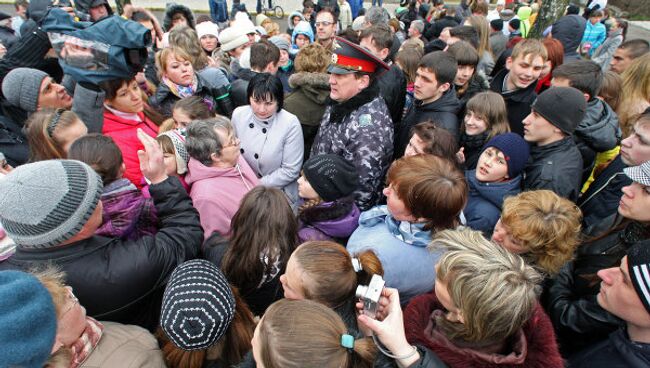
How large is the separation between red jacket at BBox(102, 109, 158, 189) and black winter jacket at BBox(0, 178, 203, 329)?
72 cm

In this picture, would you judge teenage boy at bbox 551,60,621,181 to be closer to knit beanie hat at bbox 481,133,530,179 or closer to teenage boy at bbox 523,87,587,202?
teenage boy at bbox 523,87,587,202

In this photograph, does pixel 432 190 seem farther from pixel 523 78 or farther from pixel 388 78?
pixel 523 78

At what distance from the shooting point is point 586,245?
2.18 m

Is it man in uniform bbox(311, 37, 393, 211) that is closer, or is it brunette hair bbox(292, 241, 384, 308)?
brunette hair bbox(292, 241, 384, 308)

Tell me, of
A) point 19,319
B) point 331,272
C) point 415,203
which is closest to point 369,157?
point 415,203

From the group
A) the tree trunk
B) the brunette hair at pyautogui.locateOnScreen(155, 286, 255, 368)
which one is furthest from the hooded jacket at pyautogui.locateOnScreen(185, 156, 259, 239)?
the tree trunk

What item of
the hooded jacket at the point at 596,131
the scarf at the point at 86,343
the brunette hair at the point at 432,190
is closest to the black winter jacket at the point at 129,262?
the scarf at the point at 86,343

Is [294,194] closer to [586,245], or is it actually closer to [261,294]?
[261,294]

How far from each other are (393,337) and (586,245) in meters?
1.68

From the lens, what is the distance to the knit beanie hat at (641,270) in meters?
1.31

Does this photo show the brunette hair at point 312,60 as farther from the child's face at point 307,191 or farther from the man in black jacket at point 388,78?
the child's face at point 307,191

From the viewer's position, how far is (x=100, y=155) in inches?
78.3

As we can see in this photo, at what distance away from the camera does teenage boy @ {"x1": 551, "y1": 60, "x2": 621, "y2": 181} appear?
3018 millimetres

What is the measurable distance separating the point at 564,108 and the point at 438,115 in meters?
1.06
